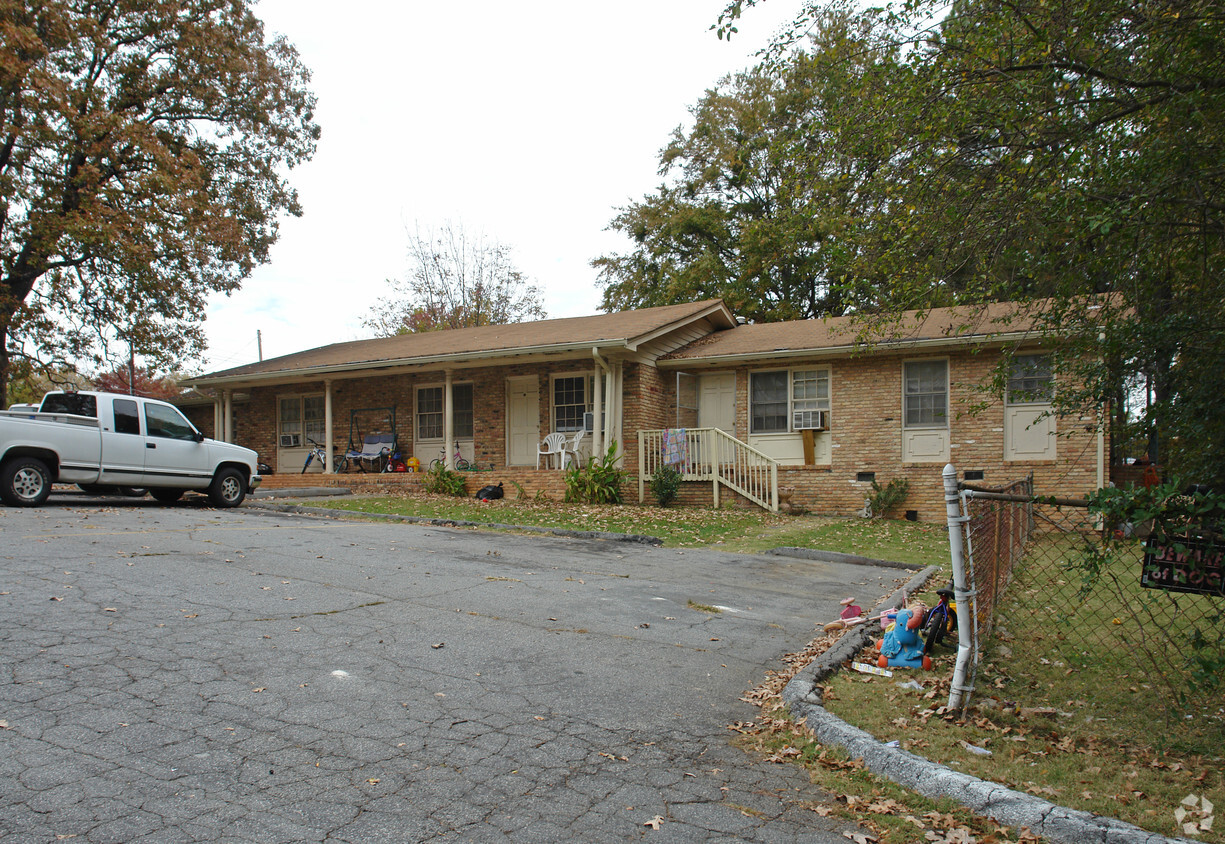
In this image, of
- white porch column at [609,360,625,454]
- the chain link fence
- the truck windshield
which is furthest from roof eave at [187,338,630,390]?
the chain link fence

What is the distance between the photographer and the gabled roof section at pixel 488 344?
56.5ft

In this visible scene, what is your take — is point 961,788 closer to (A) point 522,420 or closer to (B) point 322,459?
(A) point 522,420

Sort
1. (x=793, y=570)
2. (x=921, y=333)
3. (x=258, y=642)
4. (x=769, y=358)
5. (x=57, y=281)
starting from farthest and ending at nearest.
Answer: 1. (x=57, y=281)
2. (x=769, y=358)
3. (x=921, y=333)
4. (x=793, y=570)
5. (x=258, y=642)

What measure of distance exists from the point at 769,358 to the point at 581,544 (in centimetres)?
784

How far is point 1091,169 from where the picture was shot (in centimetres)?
575

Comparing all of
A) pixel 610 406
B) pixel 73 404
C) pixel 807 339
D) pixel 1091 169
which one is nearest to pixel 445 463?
pixel 610 406

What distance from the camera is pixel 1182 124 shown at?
5293mm

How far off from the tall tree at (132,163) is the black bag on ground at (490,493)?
1087cm

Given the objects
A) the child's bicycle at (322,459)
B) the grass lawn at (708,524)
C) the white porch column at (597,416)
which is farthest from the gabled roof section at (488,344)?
the grass lawn at (708,524)

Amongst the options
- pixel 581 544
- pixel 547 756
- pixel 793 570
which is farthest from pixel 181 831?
pixel 581 544

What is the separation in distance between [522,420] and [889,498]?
8.59 metres

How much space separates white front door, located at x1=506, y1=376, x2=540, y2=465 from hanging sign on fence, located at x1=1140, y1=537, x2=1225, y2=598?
52.8ft

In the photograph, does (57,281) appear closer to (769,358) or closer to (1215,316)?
(769,358)

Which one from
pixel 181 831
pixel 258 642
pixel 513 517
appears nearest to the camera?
pixel 181 831
